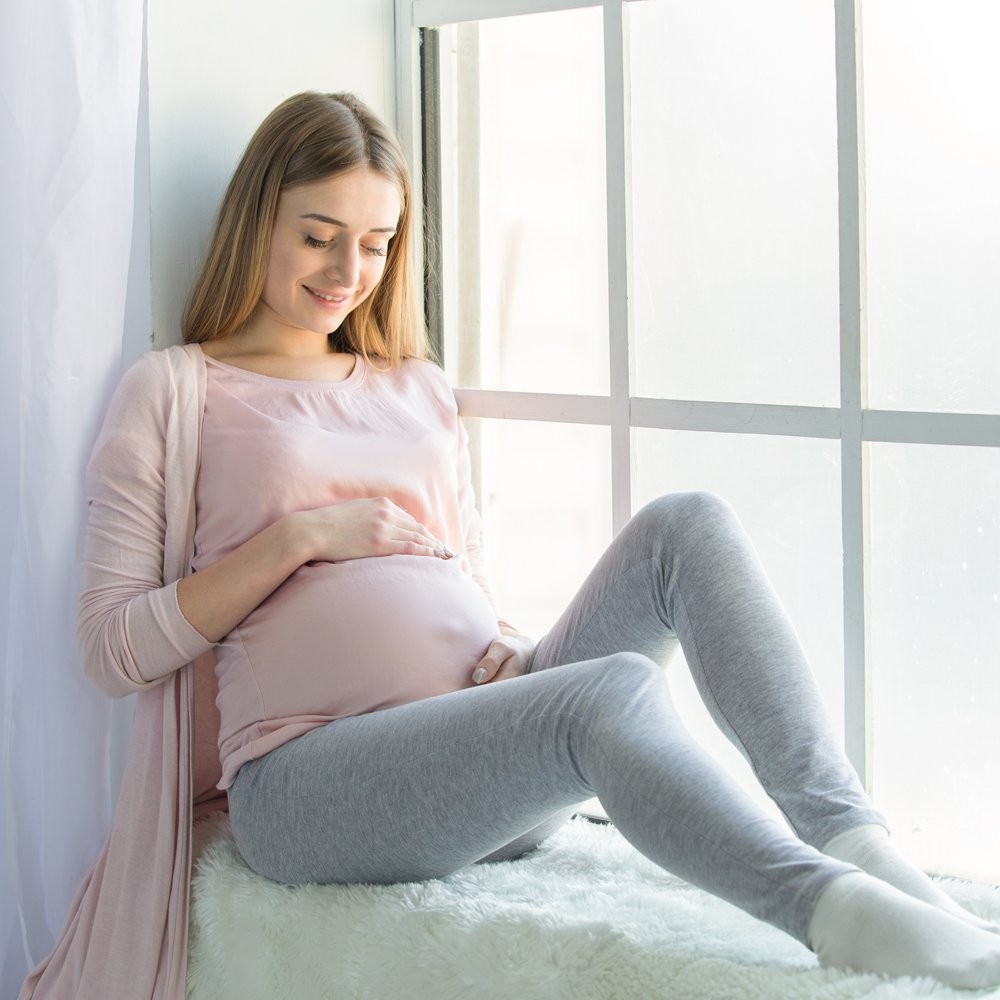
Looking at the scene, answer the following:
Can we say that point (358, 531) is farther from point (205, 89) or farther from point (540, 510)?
point (205, 89)

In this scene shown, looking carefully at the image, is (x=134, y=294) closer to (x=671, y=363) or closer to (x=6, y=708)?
(x=6, y=708)

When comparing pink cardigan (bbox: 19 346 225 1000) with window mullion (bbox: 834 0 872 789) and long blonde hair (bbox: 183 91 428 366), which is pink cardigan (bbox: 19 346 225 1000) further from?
window mullion (bbox: 834 0 872 789)

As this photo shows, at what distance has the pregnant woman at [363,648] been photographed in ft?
4.02

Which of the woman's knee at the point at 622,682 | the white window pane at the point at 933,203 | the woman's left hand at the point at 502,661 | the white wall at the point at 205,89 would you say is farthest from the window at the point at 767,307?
the woman's knee at the point at 622,682

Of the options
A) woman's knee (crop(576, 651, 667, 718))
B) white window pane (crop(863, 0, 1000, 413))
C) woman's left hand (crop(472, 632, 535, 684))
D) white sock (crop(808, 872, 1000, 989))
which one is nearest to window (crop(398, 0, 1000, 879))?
white window pane (crop(863, 0, 1000, 413))

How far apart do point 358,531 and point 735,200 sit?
2.07 ft

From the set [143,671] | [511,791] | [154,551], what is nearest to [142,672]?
→ [143,671]

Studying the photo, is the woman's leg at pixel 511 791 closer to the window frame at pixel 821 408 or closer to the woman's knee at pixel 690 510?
the woman's knee at pixel 690 510

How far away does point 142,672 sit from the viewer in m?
1.53

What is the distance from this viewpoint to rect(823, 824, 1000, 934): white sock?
119cm

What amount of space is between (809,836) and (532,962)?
29 cm

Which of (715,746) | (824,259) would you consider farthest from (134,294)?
(715,746)

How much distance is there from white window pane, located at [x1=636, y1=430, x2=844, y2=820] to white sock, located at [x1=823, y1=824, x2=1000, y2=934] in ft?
1.20

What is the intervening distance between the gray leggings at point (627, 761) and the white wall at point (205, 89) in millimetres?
650
